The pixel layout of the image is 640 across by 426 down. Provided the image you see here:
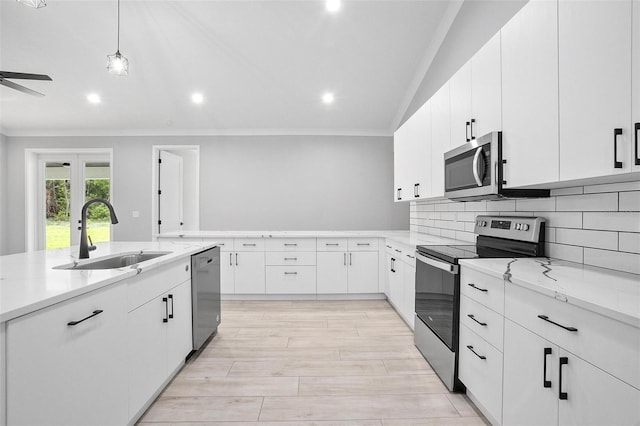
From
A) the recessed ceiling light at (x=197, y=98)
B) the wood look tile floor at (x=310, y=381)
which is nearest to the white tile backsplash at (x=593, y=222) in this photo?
the wood look tile floor at (x=310, y=381)

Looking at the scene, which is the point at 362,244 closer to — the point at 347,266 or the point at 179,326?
the point at 347,266

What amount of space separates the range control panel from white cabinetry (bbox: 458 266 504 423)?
1.57 ft

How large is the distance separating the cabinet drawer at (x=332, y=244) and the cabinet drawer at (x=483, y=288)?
2.36 m

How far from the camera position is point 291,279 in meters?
4.26

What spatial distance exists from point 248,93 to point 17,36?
2486 mm

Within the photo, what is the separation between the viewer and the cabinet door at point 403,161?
142 inches

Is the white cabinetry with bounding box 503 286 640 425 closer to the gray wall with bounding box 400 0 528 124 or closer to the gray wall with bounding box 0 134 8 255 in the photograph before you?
the gray wall with bounding box 400 0 528 124

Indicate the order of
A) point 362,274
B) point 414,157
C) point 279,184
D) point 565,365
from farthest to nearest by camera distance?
point 279,184 < point 362,274 < point 414,157 < point 565,365

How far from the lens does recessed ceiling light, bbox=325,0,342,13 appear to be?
9.87ft

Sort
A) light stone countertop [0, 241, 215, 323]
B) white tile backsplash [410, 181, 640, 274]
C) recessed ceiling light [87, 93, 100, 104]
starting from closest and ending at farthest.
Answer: light stone countertop [0, 241, 215, 323], white tile backsplash [410, 181, 640, 274], recessed ceiling light [87, 93, 100, 104]

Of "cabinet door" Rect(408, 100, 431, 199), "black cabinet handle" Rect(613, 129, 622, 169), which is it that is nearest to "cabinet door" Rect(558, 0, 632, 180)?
"black cabinet handle" Rect(613, 129, 622, 169)

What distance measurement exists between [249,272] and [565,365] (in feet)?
11.9

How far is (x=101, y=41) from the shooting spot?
3.52 m

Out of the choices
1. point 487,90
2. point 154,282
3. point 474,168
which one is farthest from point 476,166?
point 154,282
